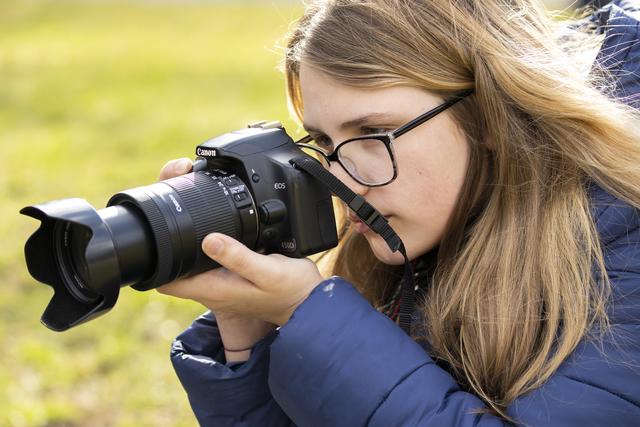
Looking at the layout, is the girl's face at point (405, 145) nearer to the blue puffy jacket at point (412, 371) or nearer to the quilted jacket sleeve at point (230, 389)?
the blue puffy jacket at point (412, 371)

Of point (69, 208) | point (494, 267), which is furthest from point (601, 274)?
point (69, 208)

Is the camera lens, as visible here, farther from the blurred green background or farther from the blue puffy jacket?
the blurred green background

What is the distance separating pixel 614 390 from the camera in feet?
4.98

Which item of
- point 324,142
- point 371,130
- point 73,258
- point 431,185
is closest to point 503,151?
point 431,185

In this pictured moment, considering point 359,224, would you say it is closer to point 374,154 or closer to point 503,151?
point 374,154

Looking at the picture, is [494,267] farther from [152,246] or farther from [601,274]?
[152,246]

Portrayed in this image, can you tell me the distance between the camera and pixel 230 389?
1.84 m

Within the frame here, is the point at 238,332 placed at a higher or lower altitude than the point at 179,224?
lower

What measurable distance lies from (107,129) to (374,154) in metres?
5.02

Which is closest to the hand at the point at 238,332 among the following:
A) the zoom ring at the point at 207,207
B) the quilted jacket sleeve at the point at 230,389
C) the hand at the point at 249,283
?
the quilted jacket sleeve at the point at 230,389

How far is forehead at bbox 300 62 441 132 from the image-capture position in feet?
5.63

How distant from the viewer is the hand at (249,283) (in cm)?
161

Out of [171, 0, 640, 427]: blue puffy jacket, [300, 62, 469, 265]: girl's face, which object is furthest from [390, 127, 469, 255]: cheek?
[171, 0, 640, 427]: blue puffy jacket

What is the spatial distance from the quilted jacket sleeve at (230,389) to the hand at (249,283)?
0.56ft
